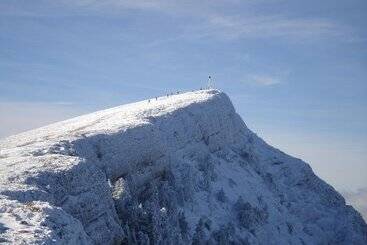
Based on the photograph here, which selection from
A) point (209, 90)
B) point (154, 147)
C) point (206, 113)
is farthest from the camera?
point (209, 90)

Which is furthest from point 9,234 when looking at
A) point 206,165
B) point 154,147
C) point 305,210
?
point 305,210

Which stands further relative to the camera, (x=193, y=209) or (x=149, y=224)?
(x=193, y=209)

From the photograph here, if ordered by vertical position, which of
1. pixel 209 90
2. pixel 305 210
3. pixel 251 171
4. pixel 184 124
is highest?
pixel 209 90

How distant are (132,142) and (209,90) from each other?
37354 millimetres

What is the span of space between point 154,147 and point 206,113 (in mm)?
22451

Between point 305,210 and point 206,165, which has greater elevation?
point 206,165

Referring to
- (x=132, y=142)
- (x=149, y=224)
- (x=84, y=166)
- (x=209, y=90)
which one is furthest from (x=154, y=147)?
(x=209, y=90)

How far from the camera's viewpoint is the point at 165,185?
173 ft

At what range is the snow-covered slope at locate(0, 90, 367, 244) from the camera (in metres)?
30.0

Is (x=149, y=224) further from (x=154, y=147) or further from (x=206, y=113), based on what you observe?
(x=206, y=113)

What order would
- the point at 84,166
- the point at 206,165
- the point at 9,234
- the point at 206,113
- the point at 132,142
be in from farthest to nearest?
the point at 206,113 < the point at 206,165 < the point at 132,142 < the point at 84,166 < the point at 9,234

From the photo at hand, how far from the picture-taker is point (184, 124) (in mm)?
67125

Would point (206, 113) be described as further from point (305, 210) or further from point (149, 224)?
point (149, 224)

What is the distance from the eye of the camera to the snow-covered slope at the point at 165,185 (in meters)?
30.0
